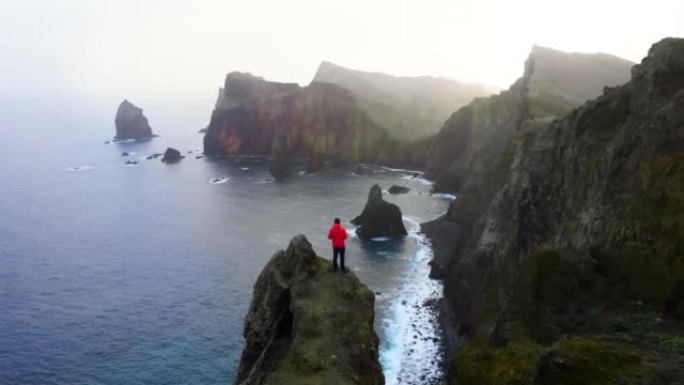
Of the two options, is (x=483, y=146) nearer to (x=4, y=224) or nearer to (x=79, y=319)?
(x=79, y=319)

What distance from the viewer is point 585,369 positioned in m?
17.3

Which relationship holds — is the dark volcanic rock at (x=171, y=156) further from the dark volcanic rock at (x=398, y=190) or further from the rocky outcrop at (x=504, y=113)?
the dark volcanic rock at (x=398, y=190)

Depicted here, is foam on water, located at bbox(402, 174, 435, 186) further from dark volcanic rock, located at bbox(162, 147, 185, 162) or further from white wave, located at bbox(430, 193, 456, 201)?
dark volcanic rock, located at bbox(162, 147, 185, 162)

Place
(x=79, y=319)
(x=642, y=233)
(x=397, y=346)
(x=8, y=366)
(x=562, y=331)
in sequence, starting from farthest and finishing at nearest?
(x=79, y=319) → (x=397, y=346) → (x=8, y=366) → (x=642, y=233) → (x=562, y=331)

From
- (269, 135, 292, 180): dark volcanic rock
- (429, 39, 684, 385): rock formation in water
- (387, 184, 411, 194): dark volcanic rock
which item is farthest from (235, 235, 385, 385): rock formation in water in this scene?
(269, 135, 292, 180): dark volcanic rock

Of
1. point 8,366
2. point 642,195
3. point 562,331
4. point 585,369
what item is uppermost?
point 642,195

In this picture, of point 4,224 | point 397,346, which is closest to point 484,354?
point 397,346

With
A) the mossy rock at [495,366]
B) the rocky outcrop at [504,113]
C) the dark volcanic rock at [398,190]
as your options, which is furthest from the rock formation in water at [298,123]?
the mossy rock at [495,366]

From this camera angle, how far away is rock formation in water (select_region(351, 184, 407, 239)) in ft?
319

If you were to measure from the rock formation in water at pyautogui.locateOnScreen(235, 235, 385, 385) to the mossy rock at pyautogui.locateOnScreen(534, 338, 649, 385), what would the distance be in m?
9.62

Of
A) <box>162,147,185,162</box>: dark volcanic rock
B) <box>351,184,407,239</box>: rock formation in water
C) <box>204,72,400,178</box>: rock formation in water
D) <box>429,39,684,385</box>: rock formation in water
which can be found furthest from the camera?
<box>162,147,185,162</box>: dark volcanic rock

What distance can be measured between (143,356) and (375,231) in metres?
48.3

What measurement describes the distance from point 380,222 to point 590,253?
64.7 m

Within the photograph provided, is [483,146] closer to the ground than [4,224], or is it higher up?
higher up
